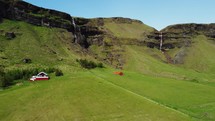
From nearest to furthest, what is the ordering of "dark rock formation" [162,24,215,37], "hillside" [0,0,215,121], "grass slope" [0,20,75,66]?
"hillside" [0,0,215,121] → "grass slope" [0,20,75,66] → "dark rock formation" [162,24,215,37]

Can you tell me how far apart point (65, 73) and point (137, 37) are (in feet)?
323

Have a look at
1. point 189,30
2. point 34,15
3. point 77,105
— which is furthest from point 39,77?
point 189,30

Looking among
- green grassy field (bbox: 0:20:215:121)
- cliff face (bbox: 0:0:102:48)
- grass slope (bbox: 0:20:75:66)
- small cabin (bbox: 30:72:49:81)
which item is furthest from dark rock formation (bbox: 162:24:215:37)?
small cabin (bbox: 30:72:49:81)

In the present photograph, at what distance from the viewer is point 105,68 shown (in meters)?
109

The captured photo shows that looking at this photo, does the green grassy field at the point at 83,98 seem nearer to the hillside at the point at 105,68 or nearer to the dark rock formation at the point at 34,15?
the hillside at the point at 105,68

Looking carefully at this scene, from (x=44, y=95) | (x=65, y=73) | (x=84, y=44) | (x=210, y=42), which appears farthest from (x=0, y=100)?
(x=210, y=42)

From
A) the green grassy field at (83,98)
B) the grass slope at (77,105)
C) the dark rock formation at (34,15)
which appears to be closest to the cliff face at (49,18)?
the dark rock formation at (34,15)

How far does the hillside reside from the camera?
4619 cm

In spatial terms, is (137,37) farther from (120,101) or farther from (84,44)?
(120,101)

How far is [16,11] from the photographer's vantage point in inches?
5108

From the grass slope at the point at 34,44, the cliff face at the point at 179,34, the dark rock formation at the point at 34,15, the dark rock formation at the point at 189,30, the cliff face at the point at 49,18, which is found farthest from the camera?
the dark rock formation at the point at 189,30

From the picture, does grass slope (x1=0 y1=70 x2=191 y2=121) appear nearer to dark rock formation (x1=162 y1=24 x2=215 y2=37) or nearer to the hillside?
the hillside

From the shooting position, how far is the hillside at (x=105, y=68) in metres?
46.2

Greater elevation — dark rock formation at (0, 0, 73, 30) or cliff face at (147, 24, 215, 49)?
dark rock formation at (0, 0, 73, 30)
